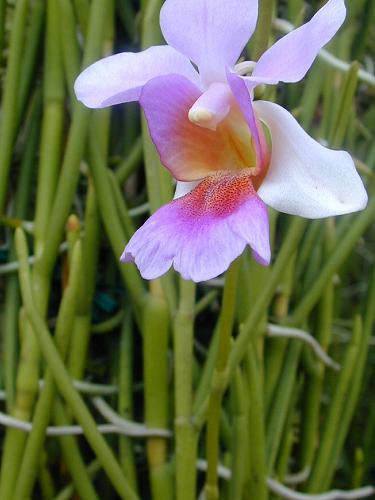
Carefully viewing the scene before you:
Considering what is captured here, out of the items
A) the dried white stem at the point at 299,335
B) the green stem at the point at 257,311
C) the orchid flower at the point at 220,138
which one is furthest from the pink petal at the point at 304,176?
the dried white stem at the point at 299,335

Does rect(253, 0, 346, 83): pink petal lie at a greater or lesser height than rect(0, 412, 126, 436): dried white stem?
greater

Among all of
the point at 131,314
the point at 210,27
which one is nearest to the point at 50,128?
the point at 131,314

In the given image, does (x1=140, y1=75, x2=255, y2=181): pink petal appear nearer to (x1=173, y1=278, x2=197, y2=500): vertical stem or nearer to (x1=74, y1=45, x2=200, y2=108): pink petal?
(x1=74, y1=45, x2=200, y2=108): pink petal

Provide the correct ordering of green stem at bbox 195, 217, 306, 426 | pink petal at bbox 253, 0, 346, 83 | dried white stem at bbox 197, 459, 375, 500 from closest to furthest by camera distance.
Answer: pink petal at bbox 253, 0, 346, 83 < green stem at bbox 195, 217, 306, 426 < dried white stem at bbox 197, 459, 375, 500

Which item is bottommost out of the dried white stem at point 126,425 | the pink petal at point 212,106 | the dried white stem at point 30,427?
the dried white stem at point 126,425

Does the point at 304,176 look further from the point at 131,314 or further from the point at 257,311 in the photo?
the point at 131,314

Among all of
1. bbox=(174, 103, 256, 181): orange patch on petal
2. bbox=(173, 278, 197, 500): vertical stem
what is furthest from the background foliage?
bbox=(174, 103, 256, 181): orange patch on petal

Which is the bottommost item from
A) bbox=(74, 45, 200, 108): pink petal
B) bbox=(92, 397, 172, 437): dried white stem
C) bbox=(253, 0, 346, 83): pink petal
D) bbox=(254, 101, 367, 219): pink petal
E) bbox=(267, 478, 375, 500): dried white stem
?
bbox=(267, 478, 375, 500): dried white stem

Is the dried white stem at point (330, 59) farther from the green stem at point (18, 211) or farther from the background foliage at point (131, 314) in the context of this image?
the green stem at point (18, 211)

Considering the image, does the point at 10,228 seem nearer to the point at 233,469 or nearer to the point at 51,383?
the point at 51,383
